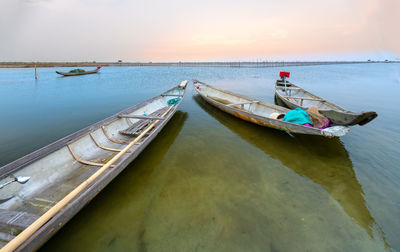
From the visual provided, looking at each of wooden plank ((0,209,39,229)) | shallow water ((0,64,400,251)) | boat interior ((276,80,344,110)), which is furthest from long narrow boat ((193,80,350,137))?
wooden plank ((0,209,39,229))

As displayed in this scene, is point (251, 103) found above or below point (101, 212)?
above

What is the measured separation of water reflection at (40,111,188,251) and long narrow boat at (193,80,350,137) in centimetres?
476

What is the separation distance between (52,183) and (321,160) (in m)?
8.02

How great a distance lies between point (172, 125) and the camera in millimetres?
8828

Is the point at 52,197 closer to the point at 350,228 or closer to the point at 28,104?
the point at 350,228

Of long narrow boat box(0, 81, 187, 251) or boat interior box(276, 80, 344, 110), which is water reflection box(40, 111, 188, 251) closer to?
long narrow boat box(0, 81, 187, 251)

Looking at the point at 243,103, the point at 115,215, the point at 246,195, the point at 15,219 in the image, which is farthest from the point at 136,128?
the point at 243,103

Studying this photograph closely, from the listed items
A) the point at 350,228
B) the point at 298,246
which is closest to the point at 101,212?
the point at 298,246

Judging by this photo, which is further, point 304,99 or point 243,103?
point 304,99

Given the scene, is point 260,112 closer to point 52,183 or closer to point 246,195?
point 246,195

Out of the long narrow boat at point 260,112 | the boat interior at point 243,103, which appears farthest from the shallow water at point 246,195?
the boat interior at point 243,103

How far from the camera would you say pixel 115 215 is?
3.51 meters

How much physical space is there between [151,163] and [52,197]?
2.60 meters

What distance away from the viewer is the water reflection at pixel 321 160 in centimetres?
370
